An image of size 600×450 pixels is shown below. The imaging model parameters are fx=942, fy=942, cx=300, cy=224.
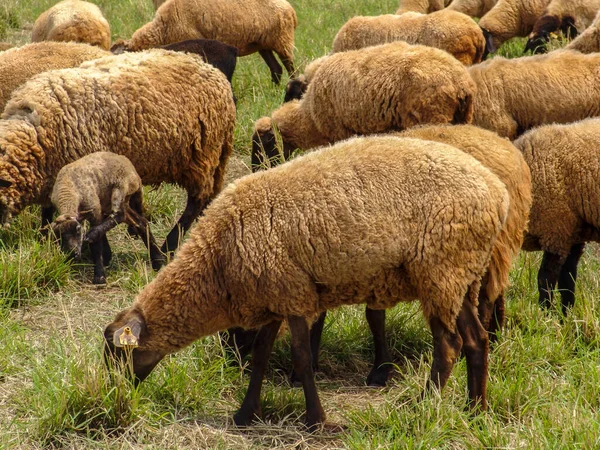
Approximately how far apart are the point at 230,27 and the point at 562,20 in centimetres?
447

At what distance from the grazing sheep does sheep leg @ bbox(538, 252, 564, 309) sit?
453cm

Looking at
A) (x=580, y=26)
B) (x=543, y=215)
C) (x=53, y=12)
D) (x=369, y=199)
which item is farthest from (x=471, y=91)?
(x=53, y=12)

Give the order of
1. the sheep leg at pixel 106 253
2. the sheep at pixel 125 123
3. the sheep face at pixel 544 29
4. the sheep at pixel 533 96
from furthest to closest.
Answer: the sheep face at pixel 544 29, the sheep at pixel 533 96, the sheep leg at pixel 106 253, the sheep at pixel 125 123

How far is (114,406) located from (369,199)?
1.76m

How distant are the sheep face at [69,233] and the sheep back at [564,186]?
3332 millimetres

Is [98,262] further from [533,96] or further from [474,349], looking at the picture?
[533,96]

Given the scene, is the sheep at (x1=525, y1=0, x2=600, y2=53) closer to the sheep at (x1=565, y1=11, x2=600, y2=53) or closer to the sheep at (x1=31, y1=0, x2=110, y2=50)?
the sheep at (x1=565, y1=11, x2=600, y2=53)

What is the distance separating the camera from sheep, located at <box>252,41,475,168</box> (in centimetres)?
726

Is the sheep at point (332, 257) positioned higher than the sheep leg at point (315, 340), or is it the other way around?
the sheep at point (332, 257)

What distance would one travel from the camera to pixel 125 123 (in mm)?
7605

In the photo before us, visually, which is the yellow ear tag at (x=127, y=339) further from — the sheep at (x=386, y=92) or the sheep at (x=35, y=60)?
the sheep at (x=35, y=60)

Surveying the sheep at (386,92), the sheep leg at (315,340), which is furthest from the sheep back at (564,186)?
the sheep leg at (315,340)

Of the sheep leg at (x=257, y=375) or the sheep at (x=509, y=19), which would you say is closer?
the sheep leg at (x=257, y=375)

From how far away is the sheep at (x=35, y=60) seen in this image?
340 inches
